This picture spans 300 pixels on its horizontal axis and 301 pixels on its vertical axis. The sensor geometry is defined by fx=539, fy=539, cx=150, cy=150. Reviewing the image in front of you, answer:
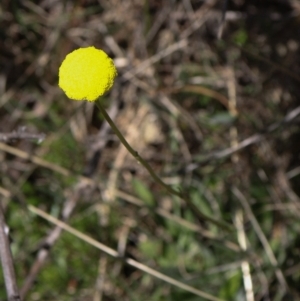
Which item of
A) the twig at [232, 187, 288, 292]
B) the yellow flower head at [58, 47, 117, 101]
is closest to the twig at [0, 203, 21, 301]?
the yellow flower head at [58, 47, 117, 101]

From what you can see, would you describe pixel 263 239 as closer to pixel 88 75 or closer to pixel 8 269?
pixel 8 269

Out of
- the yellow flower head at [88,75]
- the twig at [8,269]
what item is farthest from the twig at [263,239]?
the yellow flower head at [88,75]

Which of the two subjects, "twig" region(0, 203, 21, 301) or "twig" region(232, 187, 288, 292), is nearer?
"twig" region(0, 203, 21, 301)

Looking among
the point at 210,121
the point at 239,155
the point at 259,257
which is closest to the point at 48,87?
the point at 210,121

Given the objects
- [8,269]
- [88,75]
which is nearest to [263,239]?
[8,269]

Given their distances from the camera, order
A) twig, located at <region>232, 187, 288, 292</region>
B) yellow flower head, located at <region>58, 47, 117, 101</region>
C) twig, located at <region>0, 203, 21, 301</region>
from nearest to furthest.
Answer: yellow flower head, located at <region>58, 47, 117, 101</region> < twig, located at <region>0, 203, 21, 301</region> < twig, located at <region>232, 187, 288, 292</region>

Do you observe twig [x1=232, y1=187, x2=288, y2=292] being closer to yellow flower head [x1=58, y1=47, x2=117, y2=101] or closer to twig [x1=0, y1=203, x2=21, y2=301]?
twig [x1=0, y1=203, x2=21, y2=301]

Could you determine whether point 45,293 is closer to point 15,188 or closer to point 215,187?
point 15,188
